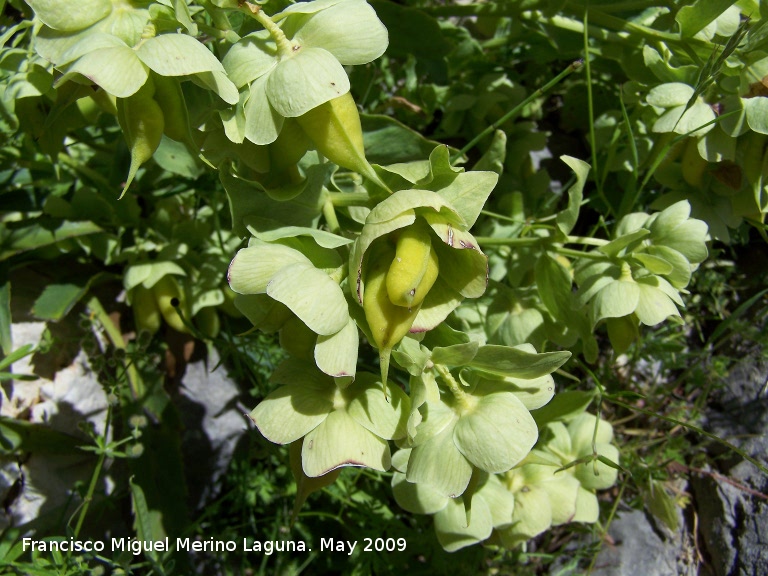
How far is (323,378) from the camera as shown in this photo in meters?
0.81

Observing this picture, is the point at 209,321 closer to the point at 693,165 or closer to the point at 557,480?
the point at 557,480

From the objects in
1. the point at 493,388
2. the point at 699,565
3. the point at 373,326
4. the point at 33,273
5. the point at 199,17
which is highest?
the point at 199,17

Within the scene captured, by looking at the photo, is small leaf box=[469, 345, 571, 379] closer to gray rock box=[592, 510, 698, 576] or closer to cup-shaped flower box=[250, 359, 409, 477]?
cup-shaped flower box=[250, 359, 409, 477]

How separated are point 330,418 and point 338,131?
1.11ft

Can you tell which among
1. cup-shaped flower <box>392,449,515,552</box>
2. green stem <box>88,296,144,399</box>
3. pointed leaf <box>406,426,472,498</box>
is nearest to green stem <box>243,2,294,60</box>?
pointed leaf <box>406,426,472,498</box>

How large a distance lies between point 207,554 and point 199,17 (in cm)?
102

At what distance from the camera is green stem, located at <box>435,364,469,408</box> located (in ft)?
2.54

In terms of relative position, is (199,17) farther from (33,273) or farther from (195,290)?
(33,273)

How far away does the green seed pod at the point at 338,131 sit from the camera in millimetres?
746

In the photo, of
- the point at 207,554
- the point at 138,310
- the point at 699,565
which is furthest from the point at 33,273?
the point at 699,565

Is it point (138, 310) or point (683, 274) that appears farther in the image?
point (138, 310)

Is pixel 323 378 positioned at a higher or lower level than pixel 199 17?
lower

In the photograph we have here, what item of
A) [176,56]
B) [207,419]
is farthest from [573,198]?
[207,419]

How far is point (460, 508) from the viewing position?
100 cm
